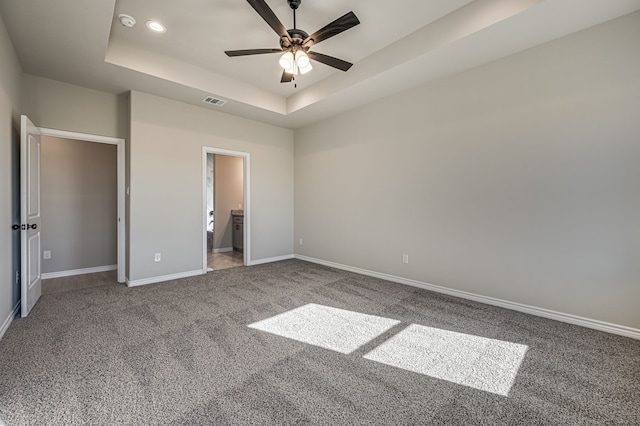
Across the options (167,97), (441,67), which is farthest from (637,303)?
(167,97)

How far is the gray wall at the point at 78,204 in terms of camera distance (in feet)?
14.0

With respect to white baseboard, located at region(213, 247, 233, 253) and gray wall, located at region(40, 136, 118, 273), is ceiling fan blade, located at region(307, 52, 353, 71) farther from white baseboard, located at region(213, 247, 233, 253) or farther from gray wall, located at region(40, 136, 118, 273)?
white baseboard, located at region(213, 247, 233, 253)

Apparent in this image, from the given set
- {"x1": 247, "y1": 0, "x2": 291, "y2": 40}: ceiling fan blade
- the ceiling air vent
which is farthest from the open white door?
{"x1": 247, "y1": 0, "x2": 291, "y2": 40}: ceiling fan blade

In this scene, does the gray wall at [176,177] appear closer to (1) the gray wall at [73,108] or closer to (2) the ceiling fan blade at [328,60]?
(1) the gray wall at [73,108]

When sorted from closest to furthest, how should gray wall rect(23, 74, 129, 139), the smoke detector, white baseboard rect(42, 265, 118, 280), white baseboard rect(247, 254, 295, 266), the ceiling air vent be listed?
the smoke detector, gray wall rect(23, 74, 129, 139), the ceiling air vent, white baseboard rect(42, 265, 118, 280), white baseboard rect(247, 254, 295, 266)

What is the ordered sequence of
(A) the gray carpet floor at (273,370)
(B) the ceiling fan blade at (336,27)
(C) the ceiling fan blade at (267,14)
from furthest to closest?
1. (B) the ceiling fan blade at (336,27)
2. (C) the ceiling fan blade at (267,14)
3. (A) the gray carpet floor at (273,370)

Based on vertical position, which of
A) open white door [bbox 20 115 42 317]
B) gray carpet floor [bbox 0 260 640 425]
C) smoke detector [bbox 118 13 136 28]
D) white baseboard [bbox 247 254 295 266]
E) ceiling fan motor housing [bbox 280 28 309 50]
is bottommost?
gray carpet floor [bbox 0 260 640 425]

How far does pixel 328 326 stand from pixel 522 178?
2498mm

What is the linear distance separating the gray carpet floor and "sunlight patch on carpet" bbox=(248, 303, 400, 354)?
1.2 inches

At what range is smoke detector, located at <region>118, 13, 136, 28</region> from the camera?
2.68 m

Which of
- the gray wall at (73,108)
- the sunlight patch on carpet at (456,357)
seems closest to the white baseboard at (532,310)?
the sunlight patch on carpet at (456,357)

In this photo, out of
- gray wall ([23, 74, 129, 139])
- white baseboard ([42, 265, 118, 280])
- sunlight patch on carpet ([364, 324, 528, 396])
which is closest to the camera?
sunlight patch on carpet ([364, 324, 528, 396])

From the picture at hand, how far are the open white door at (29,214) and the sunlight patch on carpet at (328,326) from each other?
2335mm

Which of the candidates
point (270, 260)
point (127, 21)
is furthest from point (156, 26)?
point (270, 260)
